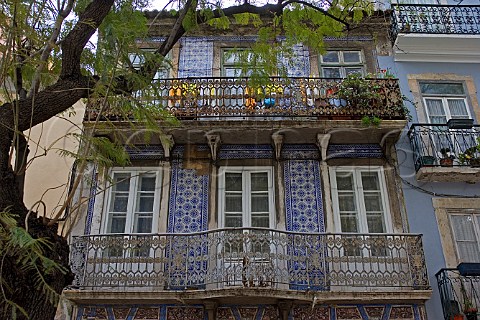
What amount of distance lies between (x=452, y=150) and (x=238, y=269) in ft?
15.6

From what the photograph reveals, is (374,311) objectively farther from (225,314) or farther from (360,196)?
(225,314)

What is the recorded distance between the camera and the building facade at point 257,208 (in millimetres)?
9070

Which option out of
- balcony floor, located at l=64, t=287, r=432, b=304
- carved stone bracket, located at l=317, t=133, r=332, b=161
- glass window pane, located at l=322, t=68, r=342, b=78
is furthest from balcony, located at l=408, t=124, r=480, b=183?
balcony floor, located at l=64, t=287, r=432, b=304

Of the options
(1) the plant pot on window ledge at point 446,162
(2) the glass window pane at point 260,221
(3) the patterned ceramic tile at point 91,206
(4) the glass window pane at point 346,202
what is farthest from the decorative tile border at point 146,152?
(1) the plant pot on window ledge at point 446,162

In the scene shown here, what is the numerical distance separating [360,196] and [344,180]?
1.52ft

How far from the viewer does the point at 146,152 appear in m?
10.6

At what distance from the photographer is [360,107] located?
1046 cm

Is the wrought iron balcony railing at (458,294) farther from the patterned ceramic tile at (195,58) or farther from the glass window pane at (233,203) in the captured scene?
the patterned ceramic tile at (195,58)

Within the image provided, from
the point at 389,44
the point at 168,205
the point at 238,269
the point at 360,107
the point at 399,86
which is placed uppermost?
the point at 389,44

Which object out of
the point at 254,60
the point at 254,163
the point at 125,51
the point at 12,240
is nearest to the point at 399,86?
the point at 254,163

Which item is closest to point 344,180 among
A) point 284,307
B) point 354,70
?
point 354,70

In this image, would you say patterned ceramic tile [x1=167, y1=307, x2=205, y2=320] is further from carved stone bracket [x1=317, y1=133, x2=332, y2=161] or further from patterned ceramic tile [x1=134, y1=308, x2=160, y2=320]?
carved stone bracket [x1=317, y1=133, x2=332, y2=161]

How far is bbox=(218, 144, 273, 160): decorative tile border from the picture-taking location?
1060 centimetres

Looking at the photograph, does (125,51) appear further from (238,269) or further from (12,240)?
(238,269)
